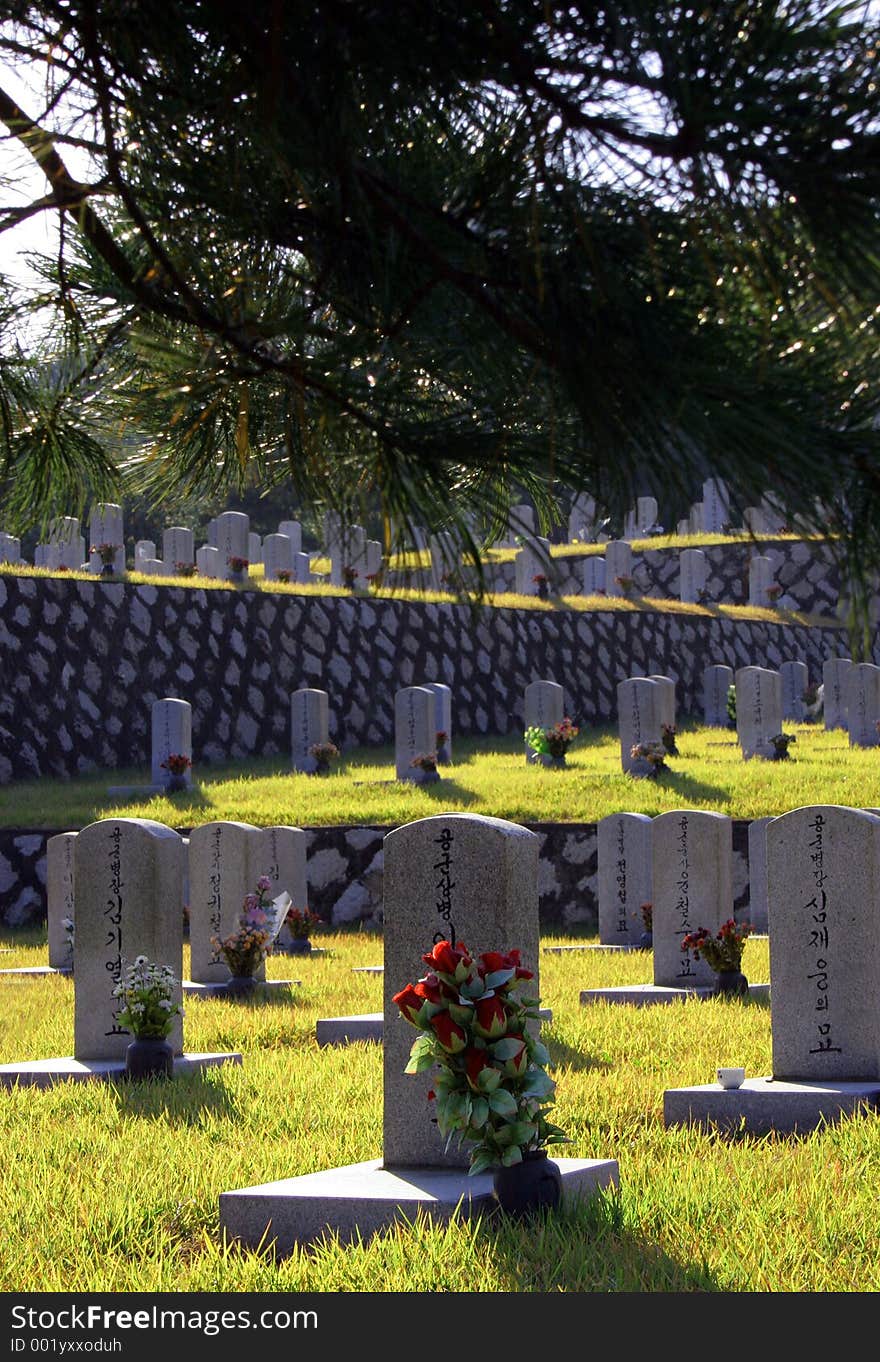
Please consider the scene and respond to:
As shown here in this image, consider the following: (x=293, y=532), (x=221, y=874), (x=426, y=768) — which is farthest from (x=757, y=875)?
(x=293, y=532)

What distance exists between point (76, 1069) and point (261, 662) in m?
16.4

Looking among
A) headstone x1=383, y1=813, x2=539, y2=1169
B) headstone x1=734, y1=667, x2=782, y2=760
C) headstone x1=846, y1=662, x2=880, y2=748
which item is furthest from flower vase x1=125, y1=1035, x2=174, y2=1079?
headstone x1=846, y1=662, x2=880, y2=748

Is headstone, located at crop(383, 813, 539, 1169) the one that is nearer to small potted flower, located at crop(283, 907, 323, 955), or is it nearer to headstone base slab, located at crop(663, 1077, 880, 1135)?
headstone base slab, located at crop(663, 1077, 880, 1135)

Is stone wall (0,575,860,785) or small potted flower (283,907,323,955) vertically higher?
stone wall (0,575,860,785)

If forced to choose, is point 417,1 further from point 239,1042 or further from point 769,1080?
point 239,1042

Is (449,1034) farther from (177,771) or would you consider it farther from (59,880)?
(177,771)

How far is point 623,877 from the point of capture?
14391mm

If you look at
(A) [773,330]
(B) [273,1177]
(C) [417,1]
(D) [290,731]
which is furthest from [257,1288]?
(D) [290,731]

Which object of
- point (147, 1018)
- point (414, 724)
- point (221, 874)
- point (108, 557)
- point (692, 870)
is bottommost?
point (147, 1018)

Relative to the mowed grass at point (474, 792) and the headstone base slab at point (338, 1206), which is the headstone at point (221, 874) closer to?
the mowed grass at point (474, 792)

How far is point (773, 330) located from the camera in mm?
3176

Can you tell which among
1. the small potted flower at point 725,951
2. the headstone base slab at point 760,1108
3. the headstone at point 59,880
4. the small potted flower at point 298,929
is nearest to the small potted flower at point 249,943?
the small potted flower at point 298,929

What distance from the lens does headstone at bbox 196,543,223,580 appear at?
2825cm

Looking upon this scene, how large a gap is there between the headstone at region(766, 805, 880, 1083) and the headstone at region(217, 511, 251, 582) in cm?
2114
